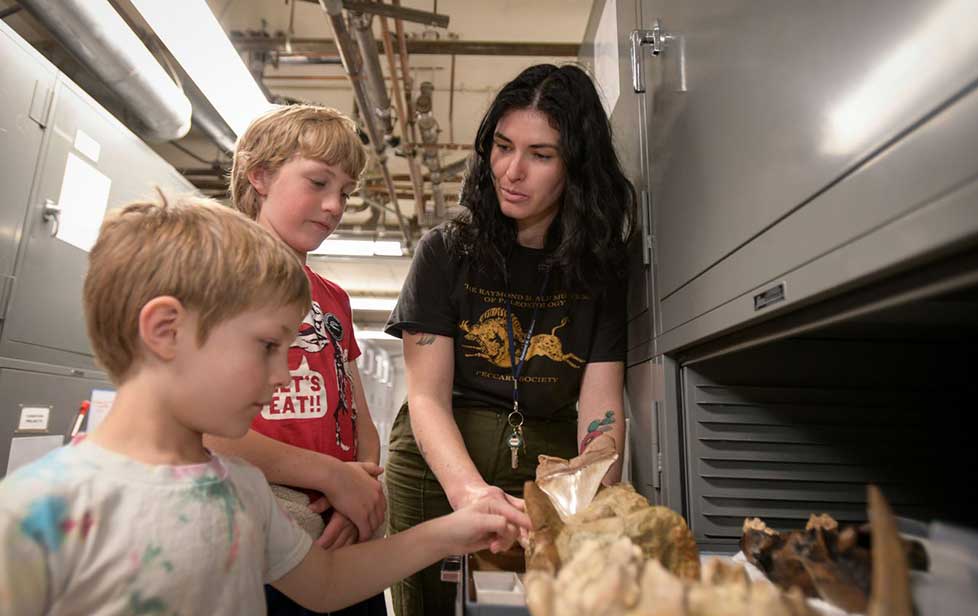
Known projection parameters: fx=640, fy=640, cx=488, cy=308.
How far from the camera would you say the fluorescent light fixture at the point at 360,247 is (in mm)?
4863

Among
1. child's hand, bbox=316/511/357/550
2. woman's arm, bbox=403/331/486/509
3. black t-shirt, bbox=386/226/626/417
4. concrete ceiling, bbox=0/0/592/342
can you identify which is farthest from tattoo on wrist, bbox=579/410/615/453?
concrete ceiling, bbox=0/0/592/342

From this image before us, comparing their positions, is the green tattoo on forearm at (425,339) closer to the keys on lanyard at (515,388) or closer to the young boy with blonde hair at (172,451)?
the keys on lanyard at (515,388)

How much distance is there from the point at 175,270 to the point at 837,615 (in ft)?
2.40

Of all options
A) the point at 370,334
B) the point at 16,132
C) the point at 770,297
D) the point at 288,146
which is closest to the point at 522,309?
the point at 288,146

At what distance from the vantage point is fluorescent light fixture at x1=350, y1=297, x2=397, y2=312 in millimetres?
7066

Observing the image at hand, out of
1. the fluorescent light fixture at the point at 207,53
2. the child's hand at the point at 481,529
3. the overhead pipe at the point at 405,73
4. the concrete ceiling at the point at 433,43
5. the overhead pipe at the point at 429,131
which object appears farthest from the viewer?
the overhead pipe at the point at 429,131

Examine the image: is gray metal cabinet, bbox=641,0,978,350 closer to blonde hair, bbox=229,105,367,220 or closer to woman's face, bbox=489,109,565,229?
woman's face, bbox=489,109,565,229

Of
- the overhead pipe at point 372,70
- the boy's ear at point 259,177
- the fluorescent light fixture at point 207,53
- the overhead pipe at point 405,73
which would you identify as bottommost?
the boy's ear at point 259,177

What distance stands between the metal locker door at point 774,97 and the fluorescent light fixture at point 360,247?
3.91 meters

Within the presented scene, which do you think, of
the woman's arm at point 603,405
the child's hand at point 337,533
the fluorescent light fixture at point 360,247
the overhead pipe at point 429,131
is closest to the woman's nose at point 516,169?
the woman's arm at point 603,405

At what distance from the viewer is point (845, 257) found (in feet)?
1.69

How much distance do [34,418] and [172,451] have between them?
1.95m

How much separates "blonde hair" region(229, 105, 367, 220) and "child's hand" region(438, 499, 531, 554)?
71 cm

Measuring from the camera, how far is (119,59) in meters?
2.43
